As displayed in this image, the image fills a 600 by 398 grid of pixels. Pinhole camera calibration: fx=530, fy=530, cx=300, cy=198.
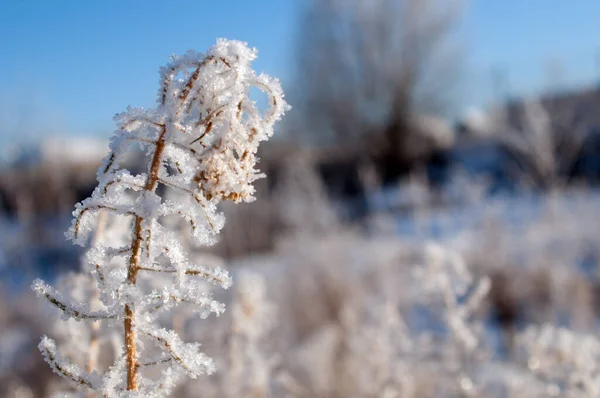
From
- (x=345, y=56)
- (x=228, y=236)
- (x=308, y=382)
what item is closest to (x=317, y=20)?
(x=345, y=56)

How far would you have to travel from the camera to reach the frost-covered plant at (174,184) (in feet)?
2.06

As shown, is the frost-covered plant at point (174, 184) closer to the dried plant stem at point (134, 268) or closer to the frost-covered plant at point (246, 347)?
the dried plant stem at point (134, 268)

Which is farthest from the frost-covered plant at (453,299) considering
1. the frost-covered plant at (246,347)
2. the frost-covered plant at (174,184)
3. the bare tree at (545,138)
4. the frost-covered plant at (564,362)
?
the bare tree at (545,138)

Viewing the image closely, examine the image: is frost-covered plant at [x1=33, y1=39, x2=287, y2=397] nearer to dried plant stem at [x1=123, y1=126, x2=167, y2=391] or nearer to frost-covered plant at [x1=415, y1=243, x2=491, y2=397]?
dried plant stem at [x1=123, y1=126, x2=167, y2=391]

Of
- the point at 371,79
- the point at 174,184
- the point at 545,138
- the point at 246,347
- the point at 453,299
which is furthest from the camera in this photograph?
the point at 371,79

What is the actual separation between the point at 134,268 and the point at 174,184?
113 mm

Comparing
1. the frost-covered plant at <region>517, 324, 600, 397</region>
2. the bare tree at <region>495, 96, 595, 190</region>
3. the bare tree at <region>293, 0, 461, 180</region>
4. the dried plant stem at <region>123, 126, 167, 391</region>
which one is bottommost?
the frost-covered plant at <region>517, 324, 600, 397</region>

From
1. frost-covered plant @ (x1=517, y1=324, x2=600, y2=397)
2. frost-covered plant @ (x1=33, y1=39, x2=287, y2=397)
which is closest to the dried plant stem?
frost-covered plant @ (x1=33, y1=39, x2=287, y2=397)

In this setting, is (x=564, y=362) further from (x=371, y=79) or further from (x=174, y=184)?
(x=371, y=79)

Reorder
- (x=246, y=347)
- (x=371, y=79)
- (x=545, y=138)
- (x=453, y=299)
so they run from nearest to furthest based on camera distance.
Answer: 1. (x=453, y=299)
2. (x=246, y=347)
3. (x=545, y=138)
4. (x=371, y=79)

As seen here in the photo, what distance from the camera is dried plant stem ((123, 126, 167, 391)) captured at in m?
0.63

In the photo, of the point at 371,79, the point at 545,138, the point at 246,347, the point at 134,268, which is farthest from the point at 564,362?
the point at 371,79

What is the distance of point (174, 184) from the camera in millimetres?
643

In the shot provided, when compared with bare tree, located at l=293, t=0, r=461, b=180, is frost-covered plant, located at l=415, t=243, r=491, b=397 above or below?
below
